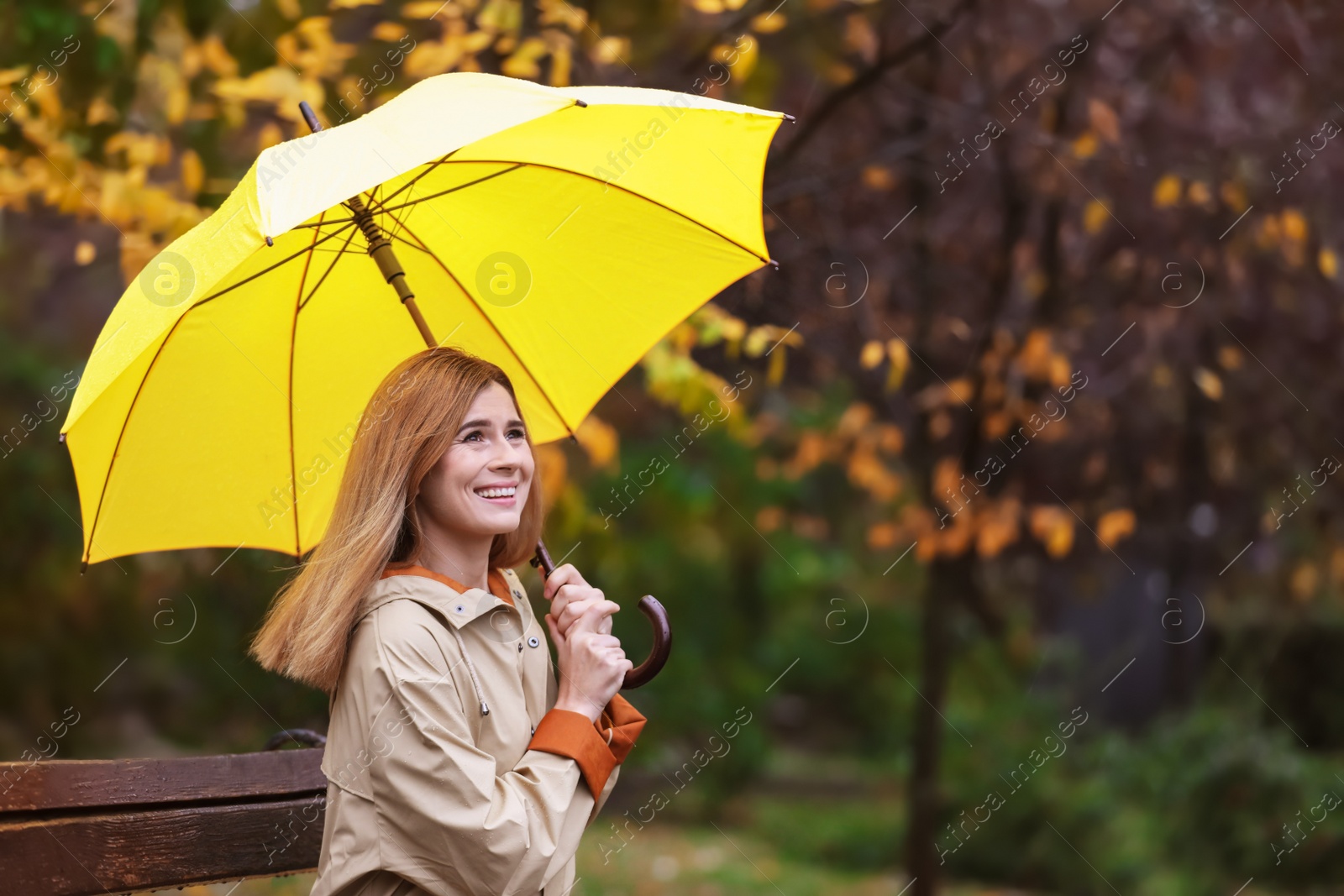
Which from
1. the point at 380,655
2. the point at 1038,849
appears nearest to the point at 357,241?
the point at 380,655

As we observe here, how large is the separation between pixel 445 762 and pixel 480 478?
507 mm

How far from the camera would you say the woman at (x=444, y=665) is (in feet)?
6.64

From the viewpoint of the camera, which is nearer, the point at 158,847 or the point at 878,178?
the point at 158,847

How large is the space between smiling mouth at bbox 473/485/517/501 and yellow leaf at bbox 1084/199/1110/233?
3.87 m

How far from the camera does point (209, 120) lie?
170 inches

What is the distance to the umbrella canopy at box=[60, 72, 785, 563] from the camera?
240 cm

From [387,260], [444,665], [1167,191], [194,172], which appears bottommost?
[1167,191]

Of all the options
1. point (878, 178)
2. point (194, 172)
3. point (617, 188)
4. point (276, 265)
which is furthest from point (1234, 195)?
point (276, 265)

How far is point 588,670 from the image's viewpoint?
223 cm

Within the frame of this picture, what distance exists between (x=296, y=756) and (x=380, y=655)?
131cm

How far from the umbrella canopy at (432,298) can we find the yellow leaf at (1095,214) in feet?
10.1

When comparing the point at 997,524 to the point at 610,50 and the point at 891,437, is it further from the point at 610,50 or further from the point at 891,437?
the point at 610,50

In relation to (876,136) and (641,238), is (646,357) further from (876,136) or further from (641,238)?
(876,136)

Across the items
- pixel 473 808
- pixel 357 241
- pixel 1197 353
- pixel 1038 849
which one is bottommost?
pixel 1038 849
